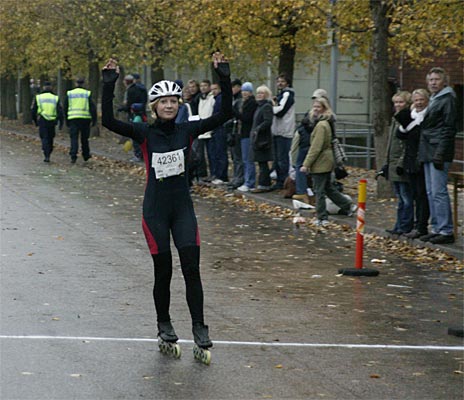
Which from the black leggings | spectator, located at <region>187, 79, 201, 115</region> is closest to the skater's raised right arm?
the black leggings

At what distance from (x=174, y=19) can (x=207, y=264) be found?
1814cm

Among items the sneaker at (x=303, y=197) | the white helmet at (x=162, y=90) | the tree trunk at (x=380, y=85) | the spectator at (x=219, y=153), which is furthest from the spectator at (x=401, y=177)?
the spectator at (x=219, y=153)

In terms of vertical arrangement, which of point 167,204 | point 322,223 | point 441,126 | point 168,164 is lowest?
point 322,223

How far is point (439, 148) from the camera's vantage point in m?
14.1

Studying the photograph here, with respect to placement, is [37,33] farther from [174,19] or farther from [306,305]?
[306,305]

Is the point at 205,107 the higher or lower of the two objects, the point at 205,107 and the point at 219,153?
the higher

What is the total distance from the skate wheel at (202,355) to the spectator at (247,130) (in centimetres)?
1314

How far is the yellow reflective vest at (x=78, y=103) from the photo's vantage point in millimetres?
28750

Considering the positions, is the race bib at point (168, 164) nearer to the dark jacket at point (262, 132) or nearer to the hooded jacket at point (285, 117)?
the dark jacket at point (262, 132)

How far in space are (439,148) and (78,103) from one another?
16.1 m

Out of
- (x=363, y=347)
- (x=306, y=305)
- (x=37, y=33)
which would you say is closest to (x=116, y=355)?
(x=363, y=347)

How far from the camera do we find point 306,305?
34.5ft

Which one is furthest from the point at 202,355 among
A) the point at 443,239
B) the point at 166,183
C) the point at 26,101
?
the point at 26,101

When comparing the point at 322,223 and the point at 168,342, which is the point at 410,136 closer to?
the point at 322,223
